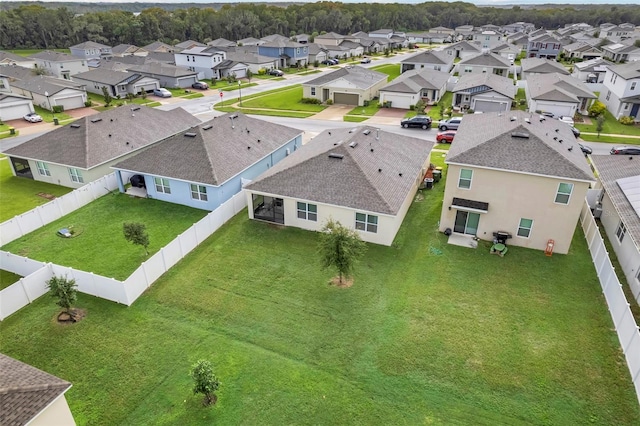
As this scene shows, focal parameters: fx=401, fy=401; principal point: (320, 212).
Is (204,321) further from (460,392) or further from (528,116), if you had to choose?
(528,116)

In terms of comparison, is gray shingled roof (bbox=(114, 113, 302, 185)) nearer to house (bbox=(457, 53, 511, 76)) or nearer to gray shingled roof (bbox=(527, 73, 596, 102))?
gray shingled roof (bbox=(527, 73, 596, 102))

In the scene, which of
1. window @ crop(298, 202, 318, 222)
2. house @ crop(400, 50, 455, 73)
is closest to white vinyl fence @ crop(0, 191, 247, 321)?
window @ crop(298, 202, 318, 222)

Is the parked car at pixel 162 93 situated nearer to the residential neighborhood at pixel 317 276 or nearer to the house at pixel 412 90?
the residential neighborhood at pixel 317 276

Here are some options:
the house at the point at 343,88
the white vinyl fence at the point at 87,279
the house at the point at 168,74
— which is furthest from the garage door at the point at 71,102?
the white vinyl fence at the point at 87,279

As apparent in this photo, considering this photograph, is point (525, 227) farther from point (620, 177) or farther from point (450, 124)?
point (450, 124)

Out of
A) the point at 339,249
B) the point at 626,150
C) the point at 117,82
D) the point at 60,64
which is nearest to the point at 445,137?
the point at 626,150

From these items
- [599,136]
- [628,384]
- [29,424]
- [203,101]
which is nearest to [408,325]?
[628,384]
